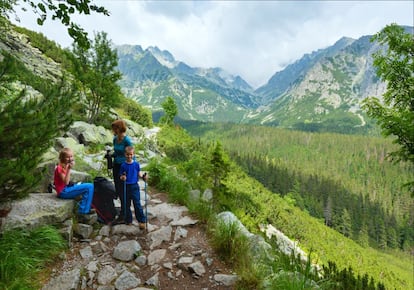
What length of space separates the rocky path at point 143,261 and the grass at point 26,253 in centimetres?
29

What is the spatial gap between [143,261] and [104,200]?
2230mm

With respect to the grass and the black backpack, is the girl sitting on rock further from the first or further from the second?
the grass

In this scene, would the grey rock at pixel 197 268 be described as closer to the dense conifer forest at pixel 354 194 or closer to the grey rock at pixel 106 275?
the grey rock at pixel 106 275

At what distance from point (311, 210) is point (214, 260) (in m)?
118

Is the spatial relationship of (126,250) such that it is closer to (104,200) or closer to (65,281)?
(65,281)

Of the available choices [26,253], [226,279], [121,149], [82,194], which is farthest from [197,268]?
[121,149]

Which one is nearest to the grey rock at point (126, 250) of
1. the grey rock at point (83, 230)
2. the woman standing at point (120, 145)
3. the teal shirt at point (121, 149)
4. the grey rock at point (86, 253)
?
the grey rock at point (86, 253)

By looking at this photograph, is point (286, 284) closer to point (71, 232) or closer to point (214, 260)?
point (214, 260)

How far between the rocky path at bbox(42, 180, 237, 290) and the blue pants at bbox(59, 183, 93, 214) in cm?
60

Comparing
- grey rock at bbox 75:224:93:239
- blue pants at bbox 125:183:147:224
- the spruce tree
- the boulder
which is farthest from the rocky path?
the spruce tree

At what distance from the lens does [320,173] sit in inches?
6590

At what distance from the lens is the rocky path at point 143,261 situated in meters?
4.76

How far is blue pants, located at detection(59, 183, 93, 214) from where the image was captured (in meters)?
6.20

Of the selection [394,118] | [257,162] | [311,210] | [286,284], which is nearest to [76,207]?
[286,284]
